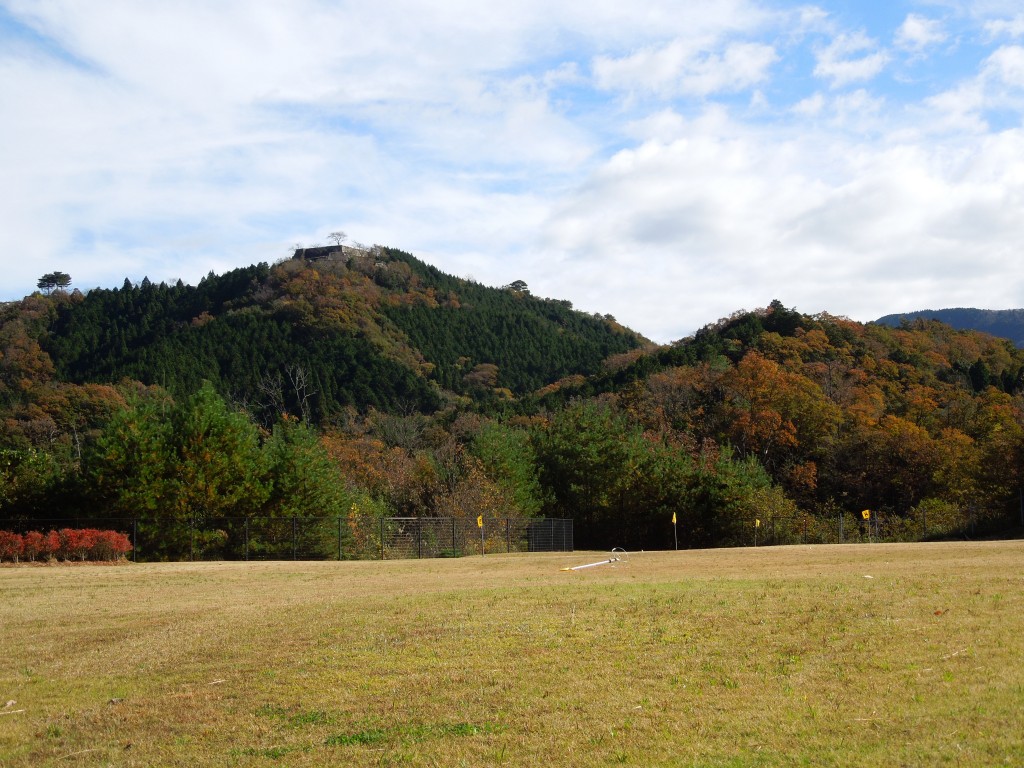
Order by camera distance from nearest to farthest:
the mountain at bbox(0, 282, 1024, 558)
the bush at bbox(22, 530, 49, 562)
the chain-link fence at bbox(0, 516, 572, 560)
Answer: the bush at bbox(22, 530, 49, 562) < the chain-link fence at bbox(0, 516, 572, 560) < the mountain at bbox(0, 282, 1024, 558)

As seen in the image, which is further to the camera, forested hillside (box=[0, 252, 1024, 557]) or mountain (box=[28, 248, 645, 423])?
mountain (box=[28, 248, 645, 423])

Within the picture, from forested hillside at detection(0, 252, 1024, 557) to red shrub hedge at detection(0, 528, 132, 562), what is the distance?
3.27 meters

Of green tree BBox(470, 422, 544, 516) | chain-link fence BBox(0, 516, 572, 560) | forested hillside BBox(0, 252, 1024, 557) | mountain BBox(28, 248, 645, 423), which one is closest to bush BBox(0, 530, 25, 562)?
chain-link fence BBox(0, 516, 572, 560)

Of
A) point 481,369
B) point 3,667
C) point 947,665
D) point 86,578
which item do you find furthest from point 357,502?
point 481,369

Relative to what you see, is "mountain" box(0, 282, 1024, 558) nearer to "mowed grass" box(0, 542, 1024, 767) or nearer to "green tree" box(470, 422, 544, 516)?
"green tree" box(470, 422, 544, 516)

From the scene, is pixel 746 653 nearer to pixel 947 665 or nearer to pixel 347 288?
pixel 947 665

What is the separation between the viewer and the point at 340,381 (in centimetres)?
10406

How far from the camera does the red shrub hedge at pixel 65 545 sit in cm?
3547

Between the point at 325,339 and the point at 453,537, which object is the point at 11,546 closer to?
the point at 453,537

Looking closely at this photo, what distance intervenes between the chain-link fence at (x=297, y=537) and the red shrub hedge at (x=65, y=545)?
6.28 feet

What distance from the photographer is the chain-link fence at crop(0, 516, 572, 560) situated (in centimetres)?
4012

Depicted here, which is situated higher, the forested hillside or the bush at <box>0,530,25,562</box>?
the forested hillside

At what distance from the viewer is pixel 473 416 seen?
9288 cm

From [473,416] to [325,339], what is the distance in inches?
1081
